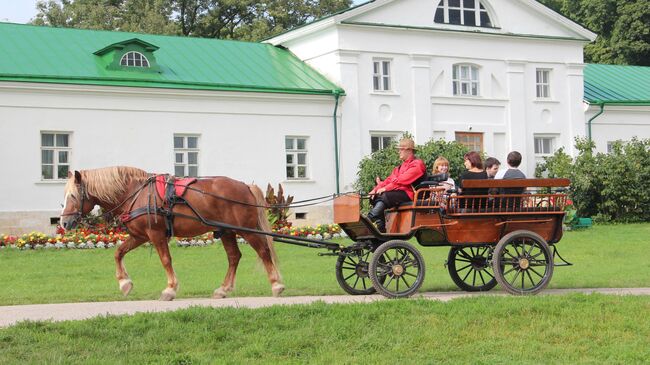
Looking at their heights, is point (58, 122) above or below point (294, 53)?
below

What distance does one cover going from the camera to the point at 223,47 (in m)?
35.2

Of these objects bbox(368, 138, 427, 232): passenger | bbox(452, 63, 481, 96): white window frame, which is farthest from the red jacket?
bbox(452, 63, 481, 96): white window frame

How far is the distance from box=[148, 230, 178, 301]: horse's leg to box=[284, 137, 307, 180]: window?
1992cm

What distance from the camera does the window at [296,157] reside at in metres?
33.2

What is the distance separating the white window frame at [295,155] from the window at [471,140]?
19.1ft

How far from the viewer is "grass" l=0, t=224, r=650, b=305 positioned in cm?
1501

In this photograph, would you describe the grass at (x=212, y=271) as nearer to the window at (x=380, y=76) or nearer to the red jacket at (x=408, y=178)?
the red jacket at (x=408, y=178)

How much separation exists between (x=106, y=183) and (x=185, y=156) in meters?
18.0

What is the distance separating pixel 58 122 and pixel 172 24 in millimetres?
20167

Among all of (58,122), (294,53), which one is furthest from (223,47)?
(58,122)

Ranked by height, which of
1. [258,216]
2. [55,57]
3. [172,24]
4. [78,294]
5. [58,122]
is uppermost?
[172,24]

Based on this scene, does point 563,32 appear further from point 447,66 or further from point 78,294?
point 78,294

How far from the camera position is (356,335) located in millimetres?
10266

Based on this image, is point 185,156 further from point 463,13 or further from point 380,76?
point 463,13
